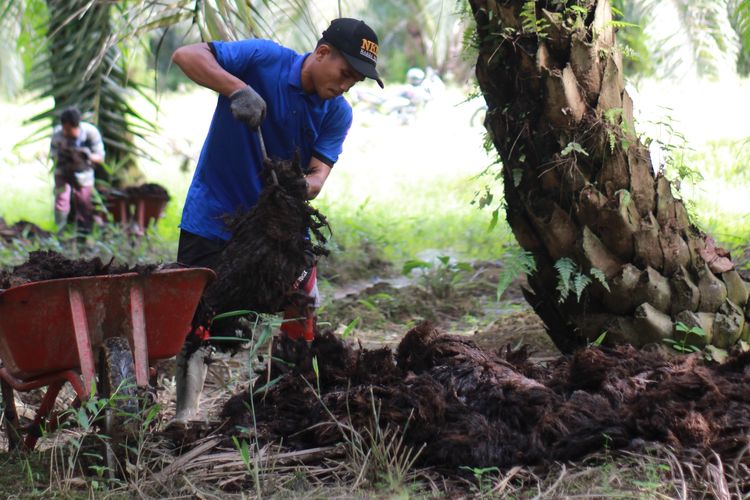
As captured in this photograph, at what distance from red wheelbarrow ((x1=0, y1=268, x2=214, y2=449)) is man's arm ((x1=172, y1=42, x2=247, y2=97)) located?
85 centimetres

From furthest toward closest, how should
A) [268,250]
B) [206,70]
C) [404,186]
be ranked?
[404,186]
[206,70]
[268,250]

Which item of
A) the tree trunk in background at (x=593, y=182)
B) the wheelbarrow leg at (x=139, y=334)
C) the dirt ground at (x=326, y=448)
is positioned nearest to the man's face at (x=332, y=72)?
the tree trunk in background at (x=593, y=182)

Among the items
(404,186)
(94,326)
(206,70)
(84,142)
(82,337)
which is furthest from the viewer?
(404,186)

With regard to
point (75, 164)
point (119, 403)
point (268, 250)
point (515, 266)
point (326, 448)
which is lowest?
point (326, 448)

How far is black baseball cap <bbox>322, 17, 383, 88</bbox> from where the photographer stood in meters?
3.62

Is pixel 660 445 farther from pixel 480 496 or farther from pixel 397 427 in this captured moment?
pixel 397 427

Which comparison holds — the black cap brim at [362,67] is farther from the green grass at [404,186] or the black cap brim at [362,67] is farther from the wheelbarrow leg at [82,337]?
the wheelbarrow leg at [82,337]

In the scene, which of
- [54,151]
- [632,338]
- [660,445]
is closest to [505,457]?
[660,445]

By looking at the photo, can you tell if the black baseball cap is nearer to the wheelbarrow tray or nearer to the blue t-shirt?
the blue t-shirt

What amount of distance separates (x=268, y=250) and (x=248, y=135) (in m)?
0.63

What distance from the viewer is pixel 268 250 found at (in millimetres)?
3369

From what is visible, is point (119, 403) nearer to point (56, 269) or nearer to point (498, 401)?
point (56, 269)

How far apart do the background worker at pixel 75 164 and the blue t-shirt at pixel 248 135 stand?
5.64 meters

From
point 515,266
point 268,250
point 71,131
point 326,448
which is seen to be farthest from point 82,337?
point 71,131
